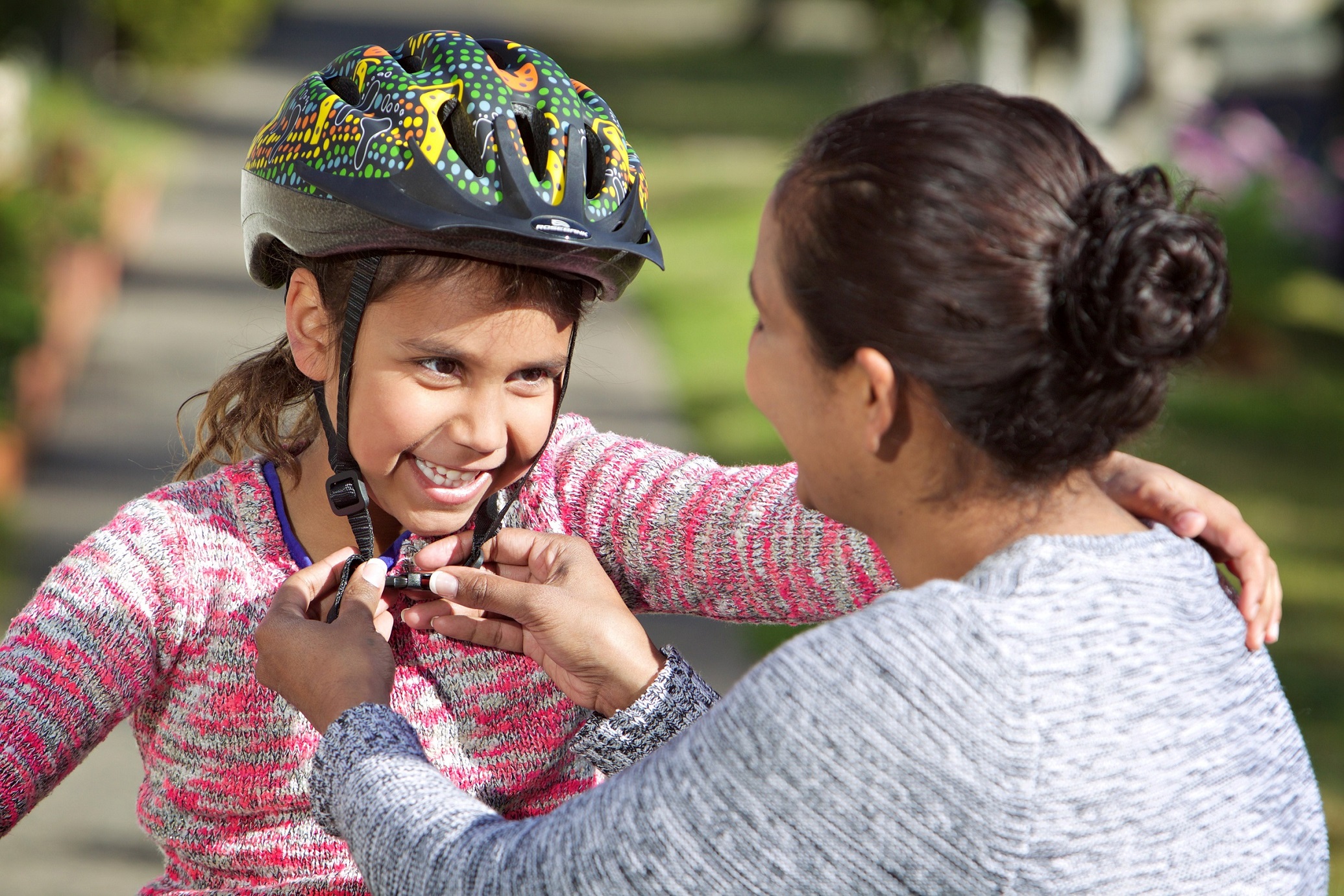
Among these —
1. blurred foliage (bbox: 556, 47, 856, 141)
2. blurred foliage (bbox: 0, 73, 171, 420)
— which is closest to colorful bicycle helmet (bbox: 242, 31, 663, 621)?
blurred foliage (bbox: 0, 73, 171, 420)

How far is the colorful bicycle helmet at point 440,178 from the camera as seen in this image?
7.75 feet

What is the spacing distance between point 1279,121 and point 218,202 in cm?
1064

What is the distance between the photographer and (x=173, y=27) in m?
17.8

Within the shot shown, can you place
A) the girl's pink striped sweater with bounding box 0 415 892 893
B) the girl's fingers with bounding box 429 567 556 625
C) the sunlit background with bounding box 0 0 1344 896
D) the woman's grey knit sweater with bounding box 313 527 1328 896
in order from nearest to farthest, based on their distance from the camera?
1. the woman's grey knit sweater with bounding box 313 527 1328 896
2. the girl's pink striped sweater with bounding box 0 415 892 893
3. the girl's fingers with bounding box 429 567 556 625
4. the sunlit background with bounding box 0 0 1344 896

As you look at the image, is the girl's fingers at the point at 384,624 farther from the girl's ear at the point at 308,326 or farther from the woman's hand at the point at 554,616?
the girl's ear at the point at 308,326

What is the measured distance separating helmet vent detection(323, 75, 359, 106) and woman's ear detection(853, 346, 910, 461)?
1.14m

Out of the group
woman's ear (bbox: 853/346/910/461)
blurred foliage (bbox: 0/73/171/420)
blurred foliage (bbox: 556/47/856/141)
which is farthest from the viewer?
blurred foliage (bbox: 556/47/856/141)

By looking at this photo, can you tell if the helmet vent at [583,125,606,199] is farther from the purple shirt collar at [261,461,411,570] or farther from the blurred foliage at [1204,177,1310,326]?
the blurred foliage at [1204,177,1310,326]

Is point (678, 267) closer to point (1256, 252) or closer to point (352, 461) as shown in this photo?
point (1256, 252)

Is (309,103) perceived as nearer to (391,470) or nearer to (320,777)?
(391,470)

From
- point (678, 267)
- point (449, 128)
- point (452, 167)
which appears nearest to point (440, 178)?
point (452, 167)

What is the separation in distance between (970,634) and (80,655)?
1.33 meters

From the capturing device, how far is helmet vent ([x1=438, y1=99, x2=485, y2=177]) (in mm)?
2414

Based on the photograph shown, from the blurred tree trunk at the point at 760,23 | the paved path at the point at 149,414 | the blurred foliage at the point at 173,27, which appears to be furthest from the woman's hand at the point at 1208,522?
the blurred tree trunk at the point at 760,23
